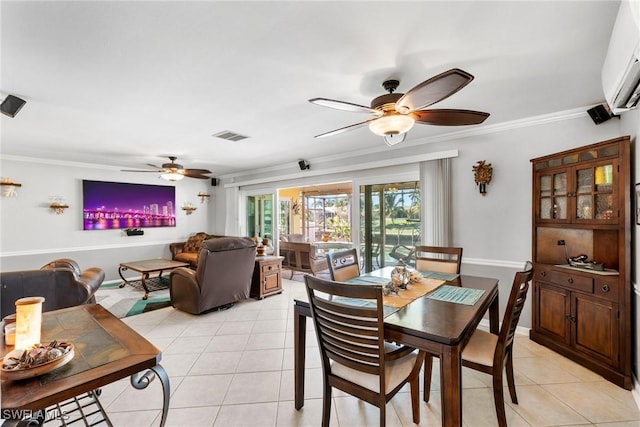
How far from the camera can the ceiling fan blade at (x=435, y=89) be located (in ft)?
4.64

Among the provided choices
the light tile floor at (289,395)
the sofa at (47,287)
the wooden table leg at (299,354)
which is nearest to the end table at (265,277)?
the light tile floor at (289,395)

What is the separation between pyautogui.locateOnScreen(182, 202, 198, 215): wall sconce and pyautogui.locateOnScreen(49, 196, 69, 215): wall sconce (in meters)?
2.27

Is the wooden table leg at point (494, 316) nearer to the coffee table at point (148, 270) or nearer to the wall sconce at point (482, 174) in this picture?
the wall sconce at point (482, 174)

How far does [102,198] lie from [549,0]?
291 inches

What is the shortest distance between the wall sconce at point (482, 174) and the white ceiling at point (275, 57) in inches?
20.5

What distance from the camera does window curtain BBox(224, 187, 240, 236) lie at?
7156mm

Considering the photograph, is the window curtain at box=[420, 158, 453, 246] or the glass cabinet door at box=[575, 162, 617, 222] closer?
the glass cabinet door at box=[575, 162, 617, 222]

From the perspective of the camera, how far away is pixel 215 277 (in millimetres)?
3838

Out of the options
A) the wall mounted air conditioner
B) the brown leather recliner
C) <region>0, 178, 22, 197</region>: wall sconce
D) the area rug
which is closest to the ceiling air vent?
the brown leather recliner

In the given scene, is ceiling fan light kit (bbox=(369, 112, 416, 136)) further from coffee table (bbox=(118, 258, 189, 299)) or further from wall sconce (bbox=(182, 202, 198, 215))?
wall sconce (bbox=(182, 202, 198, 215))

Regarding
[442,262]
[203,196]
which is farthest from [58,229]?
[442,262]

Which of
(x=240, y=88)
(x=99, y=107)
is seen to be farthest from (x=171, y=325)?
(x=240, y=88)

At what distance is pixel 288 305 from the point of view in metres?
4.36

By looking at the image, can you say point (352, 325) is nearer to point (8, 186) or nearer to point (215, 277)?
point (215, 277)
